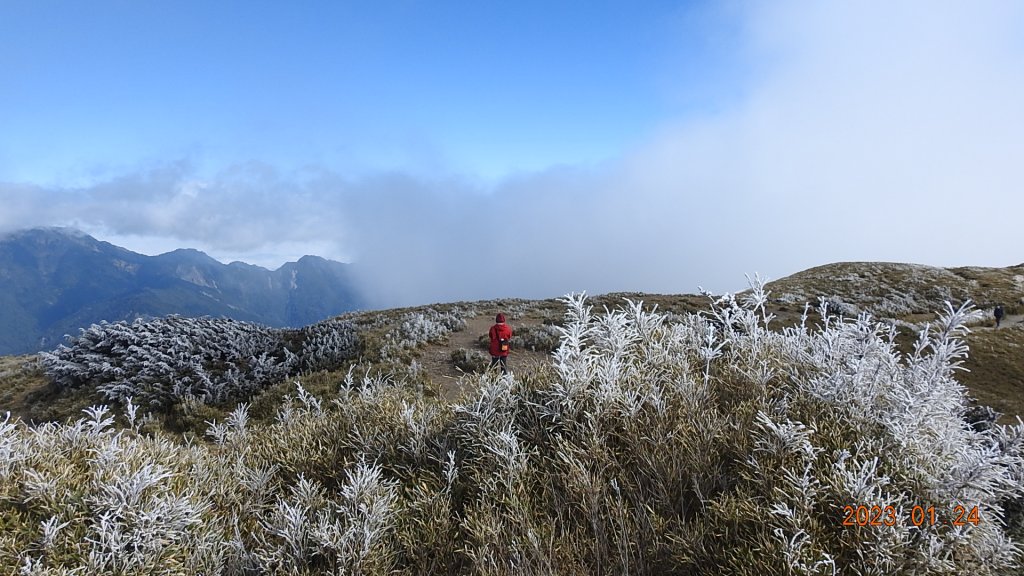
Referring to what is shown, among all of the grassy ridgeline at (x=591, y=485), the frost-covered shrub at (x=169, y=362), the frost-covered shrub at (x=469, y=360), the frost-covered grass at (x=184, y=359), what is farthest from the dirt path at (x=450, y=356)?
the grassy ridgeline at (x=591, y=485)

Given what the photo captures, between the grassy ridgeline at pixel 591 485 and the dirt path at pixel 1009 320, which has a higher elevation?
the grassy ridgeline at pixel 591 485

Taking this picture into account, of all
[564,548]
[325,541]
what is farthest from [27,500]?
[564,548]

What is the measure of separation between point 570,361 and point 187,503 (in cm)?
328

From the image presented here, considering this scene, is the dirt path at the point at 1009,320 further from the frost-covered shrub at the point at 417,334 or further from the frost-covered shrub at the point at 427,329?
the frost-covered shrub at the point at 417,334

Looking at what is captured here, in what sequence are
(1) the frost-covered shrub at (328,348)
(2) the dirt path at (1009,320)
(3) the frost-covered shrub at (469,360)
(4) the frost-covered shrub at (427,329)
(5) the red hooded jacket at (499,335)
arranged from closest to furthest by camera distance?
(5) the red hooded jacket at (499,335) < (3) the frost-covered shrub at (469,360) < (1) the frost-covered shrub at (328,348) < (4) the frost-covered shrub at (427,329) < (2) the dirt path at (1009,320)

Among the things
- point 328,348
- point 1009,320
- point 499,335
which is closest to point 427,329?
point 328,348

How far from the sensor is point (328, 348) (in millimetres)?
14797

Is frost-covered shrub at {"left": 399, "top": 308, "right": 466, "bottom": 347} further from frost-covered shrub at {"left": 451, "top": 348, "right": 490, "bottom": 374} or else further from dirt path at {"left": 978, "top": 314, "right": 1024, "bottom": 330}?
dirt path at {"left": 978, "top": 314, "right": 1024, "bottom": 330}

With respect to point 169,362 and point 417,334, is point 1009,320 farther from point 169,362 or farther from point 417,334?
point 169,362
